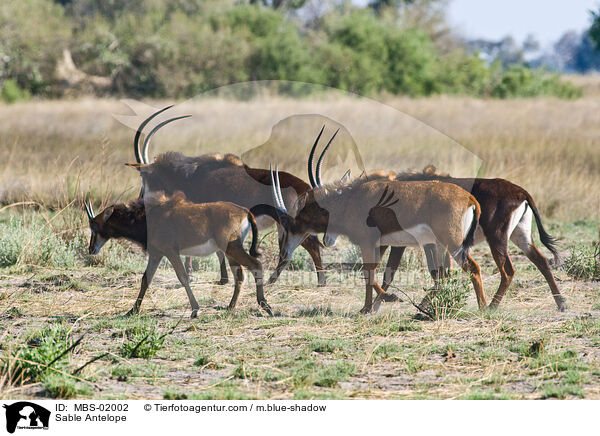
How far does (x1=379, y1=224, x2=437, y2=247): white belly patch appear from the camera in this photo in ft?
21.5

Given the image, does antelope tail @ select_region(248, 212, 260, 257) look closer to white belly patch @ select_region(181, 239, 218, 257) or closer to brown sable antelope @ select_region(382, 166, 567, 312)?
white belly patch @ select_region(181, 239, 218, 257)

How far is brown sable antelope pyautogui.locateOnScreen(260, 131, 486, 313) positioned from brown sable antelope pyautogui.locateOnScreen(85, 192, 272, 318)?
530mm

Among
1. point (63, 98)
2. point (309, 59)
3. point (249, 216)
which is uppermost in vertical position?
point (249, 216)

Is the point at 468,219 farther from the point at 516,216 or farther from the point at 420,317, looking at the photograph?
the point at 420,317

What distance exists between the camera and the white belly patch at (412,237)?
6547mm

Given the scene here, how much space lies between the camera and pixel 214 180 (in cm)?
776

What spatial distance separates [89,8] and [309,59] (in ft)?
57.6

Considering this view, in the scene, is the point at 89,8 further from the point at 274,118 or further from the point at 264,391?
the point at 264,391

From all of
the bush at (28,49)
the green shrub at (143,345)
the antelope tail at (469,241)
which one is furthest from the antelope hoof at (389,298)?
the bush at (28,49)

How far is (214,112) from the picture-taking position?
61.7ft

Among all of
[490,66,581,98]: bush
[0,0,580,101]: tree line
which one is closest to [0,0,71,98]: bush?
[0,0,580,101]: tree line

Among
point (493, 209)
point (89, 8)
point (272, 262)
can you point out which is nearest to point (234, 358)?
point (493, 209)

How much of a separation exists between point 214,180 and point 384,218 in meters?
1.98

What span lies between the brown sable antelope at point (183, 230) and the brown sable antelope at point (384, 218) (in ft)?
1.74
